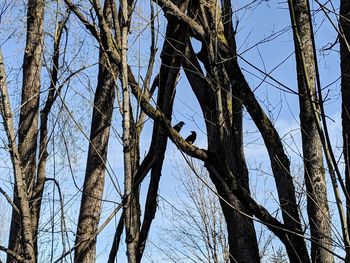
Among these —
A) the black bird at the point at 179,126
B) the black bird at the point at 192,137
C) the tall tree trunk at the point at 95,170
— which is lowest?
the black bird at the point at 192,137

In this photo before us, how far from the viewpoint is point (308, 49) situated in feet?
12.6

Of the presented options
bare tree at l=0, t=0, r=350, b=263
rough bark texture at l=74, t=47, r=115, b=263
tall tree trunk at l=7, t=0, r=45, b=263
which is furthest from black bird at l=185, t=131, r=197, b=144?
tall tree trunk at l=7, t=0, r=45, b=263

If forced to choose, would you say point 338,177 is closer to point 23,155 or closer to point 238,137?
point 238,137

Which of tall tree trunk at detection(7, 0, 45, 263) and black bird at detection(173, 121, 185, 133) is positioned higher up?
tall tree trunk at detection(7, 0, 45, 263)

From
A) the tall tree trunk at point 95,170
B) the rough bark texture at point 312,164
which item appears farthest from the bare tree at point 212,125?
the tall tree trunk at point 95,170

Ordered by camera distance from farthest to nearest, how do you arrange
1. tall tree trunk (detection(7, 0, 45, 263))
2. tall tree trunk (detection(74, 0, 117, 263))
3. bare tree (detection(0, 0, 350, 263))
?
tall tree trunk (detection(7, 0, 45, 263)) < tall tree trunk (detection(74, 0, 117, 263)) < bare tree (detection(0, 0, 350, 263))

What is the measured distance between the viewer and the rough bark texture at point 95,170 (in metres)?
5.71

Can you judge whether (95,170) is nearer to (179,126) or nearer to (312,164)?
(179,126)

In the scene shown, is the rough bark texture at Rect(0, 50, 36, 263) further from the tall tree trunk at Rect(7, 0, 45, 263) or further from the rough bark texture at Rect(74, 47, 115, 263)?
the tall tree trunk at Rect(7, 0, 45, 263)

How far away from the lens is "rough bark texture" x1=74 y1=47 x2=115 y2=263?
18.7ft

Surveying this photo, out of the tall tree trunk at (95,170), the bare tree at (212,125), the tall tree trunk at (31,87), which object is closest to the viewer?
the bare tree at (212,125)

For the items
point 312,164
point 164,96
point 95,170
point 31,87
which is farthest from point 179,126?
point 31,87

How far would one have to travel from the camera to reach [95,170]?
611cm

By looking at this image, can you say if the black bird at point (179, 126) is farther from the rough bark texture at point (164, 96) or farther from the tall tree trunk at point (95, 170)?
the tall tree trunk at point (95, 170)
